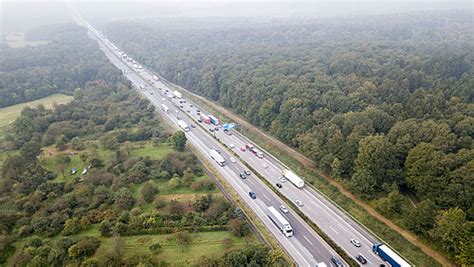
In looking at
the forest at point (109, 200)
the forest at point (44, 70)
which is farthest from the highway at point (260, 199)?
the forest at point (44, 70)

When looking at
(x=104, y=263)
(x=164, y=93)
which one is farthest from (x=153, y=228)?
(x=164, y=93)

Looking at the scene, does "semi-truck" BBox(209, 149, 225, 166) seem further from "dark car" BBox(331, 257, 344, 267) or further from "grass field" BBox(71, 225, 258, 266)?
"dark car" BBox(331, 257, 344, 267)

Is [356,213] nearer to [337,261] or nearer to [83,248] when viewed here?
→ [337,261]

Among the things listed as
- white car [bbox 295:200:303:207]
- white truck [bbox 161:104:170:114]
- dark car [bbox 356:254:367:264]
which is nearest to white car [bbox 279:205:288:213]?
white car [bbox 295:200:303:207]

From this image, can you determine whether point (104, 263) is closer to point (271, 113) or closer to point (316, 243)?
Result: point (316, 243)

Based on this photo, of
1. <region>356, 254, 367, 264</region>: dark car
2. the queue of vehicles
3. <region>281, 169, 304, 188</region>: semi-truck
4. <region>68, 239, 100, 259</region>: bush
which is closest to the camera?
the queue of vehicles

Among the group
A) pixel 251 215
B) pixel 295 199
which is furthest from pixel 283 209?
pixel 251 215

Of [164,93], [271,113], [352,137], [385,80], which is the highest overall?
[385,80]
